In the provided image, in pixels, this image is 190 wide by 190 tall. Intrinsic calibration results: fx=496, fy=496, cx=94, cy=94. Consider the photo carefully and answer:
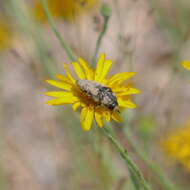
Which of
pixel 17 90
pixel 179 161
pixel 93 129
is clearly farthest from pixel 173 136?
pixel 17 90

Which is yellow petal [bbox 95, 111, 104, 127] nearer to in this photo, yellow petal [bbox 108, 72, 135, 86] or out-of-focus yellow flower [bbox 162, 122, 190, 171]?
yellow petal [bbox 108, 72, 135, 86]

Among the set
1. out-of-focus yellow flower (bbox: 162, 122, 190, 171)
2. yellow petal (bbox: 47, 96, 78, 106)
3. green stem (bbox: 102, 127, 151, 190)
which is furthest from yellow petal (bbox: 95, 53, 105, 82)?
out-of-focus yellow flower (bbox: 162, 122, 190, 171)

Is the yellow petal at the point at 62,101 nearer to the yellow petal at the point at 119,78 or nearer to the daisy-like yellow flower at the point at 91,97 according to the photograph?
the daisy-like yellow flower at the point at 91,97

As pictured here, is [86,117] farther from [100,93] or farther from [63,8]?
[63,8]

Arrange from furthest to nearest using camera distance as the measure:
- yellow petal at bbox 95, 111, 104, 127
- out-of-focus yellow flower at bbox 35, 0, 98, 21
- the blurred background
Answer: out-of-focus yellow flower at bbox 35, 0, 98, 21 < the blurred background < yellow petal at bbox 95, 111, 104, 127

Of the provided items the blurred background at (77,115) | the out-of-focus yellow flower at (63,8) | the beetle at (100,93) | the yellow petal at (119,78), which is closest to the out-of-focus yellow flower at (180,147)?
the blurred background at (77,115)

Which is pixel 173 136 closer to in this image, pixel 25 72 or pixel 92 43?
pixel 92 43

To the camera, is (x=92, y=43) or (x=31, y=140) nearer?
(x=31, y=140)
